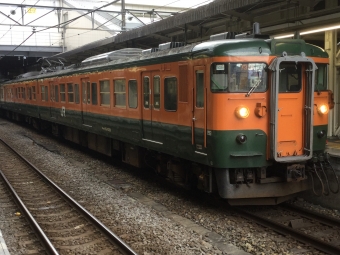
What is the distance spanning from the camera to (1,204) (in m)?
8.90

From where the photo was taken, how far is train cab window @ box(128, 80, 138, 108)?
32.6 feet

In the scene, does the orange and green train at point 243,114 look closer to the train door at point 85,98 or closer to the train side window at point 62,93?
the train door at point 85,98

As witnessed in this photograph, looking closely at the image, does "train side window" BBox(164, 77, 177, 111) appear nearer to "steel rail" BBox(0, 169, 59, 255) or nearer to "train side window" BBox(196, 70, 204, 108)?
"train side window" BBox(196, 70, 204, 108)

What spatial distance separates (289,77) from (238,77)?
916 mm

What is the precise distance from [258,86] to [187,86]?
1.28 m

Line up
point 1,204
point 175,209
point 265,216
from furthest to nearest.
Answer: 1. point 1,204
2. point 175,209
3. point 265,216

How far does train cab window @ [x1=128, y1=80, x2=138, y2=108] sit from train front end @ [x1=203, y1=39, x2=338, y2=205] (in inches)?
126

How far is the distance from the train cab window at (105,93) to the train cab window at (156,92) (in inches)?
114

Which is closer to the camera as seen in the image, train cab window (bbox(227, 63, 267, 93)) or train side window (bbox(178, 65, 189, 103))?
train cab window (bbox(227, 63, 267, 93))

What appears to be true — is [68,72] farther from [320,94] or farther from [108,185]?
[320,94]

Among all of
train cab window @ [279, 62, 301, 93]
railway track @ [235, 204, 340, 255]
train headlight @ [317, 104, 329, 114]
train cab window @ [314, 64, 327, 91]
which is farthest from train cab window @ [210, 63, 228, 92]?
railway track @ [235, 204, 340, 255]

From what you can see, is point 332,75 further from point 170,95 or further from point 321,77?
point 170,95

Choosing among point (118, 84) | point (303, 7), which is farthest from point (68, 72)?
point (303, 7)

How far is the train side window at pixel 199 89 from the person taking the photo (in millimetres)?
7357
